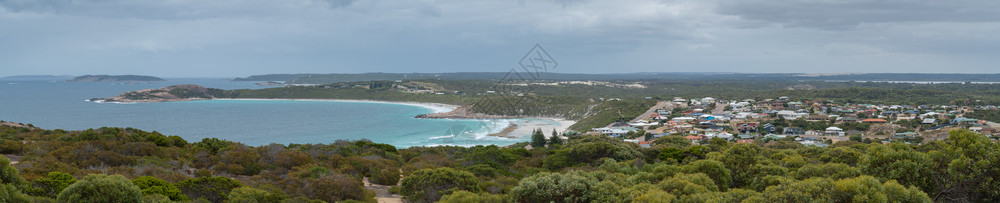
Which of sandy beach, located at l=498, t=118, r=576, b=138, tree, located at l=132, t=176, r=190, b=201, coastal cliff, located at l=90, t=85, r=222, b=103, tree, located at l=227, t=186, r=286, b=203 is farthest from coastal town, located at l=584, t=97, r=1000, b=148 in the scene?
coastal cliff, located at l=90, t=85, r=222, b=103

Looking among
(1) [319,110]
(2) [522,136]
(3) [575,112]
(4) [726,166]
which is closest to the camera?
(4) [726,166]

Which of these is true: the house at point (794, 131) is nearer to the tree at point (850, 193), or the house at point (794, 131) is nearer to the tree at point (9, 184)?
the tree at point (850, 193)

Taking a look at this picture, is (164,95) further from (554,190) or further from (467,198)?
(554,190)

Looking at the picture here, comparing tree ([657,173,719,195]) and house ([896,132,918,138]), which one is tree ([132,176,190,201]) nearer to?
tree ([657,173,719,195])

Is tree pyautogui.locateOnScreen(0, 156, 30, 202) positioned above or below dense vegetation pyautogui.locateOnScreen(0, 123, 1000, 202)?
above

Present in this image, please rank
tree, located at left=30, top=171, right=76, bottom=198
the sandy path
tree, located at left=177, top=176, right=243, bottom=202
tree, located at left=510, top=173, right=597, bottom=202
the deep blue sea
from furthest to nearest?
the deep blue sea → the sandy path → tree, located at left=177, top=176, right=243, bottom=202 → tree, located at left=30, top=171, right=76, bottom=198 → tree, located at left=510, top=173, right=597, bottom=202

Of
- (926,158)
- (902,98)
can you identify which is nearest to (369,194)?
(926,158)

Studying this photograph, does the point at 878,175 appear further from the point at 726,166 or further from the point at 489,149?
the point at 489,149
